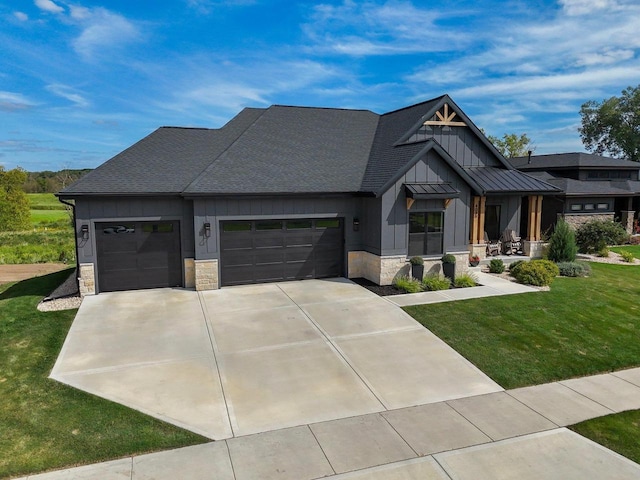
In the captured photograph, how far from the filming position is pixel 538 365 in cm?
970

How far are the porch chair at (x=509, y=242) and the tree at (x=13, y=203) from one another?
4176 centimetres

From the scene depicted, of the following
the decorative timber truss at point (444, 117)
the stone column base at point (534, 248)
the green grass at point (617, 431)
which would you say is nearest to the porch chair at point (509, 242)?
the stone column base at point (534, 248)

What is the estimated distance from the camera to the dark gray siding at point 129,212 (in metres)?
14.3

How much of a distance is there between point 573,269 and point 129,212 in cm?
1701

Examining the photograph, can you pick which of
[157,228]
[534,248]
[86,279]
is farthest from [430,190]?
[86,279]

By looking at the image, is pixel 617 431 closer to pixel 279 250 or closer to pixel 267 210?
pixel 279 250

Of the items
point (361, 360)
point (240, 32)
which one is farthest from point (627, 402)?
point (240, 32)

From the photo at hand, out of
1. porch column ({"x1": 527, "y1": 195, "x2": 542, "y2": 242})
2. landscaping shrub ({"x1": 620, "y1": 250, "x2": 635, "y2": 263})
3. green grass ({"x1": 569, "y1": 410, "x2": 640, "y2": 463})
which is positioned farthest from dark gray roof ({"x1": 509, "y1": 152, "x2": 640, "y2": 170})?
green grass ({"x1": 569, "y1": 410, "x2": 640, "y2": 463})

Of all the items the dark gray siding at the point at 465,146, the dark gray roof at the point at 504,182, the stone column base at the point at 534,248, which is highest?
the dark gray siding at the point at 465,146

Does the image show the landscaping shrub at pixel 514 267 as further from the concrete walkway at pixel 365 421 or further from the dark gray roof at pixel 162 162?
the dark gray roof at pixel 162 162

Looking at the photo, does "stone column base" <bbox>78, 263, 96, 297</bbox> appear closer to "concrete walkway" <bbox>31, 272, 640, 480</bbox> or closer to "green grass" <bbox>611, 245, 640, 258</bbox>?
"concrete walkway" <bbox>31, 272, 640, 480</bbox>

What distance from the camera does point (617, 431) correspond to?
720cm

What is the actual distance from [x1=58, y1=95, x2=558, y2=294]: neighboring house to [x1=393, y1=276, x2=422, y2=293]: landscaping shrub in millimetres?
392

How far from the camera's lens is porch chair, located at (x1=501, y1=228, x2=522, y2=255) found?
798 inches
